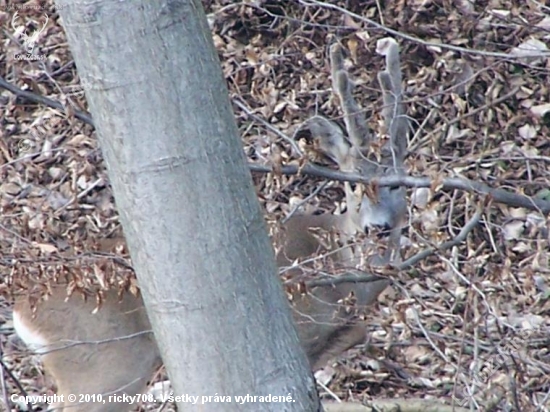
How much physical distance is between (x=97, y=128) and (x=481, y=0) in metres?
5.74

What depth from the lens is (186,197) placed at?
2.28 meters

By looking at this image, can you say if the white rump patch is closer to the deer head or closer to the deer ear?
the deer ear

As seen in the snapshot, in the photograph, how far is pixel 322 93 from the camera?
23.4 ft

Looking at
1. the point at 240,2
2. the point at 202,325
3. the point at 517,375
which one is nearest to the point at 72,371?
the point at 517,375

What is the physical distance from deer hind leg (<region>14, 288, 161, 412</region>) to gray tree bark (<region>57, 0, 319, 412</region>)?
235 cm

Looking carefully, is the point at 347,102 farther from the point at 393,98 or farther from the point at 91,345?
the point at 91,345

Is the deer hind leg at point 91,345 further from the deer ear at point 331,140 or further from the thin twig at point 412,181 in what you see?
the deer ear at point 331,140

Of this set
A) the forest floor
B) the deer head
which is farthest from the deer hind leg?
the deer head

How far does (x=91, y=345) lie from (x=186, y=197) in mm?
2643

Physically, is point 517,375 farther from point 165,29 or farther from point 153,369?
point 165,29

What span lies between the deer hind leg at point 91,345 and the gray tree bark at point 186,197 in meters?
2.35

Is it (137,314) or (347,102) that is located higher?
(347,102)

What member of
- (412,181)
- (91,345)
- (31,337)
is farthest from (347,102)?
(31,337)

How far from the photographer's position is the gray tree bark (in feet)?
7.29
